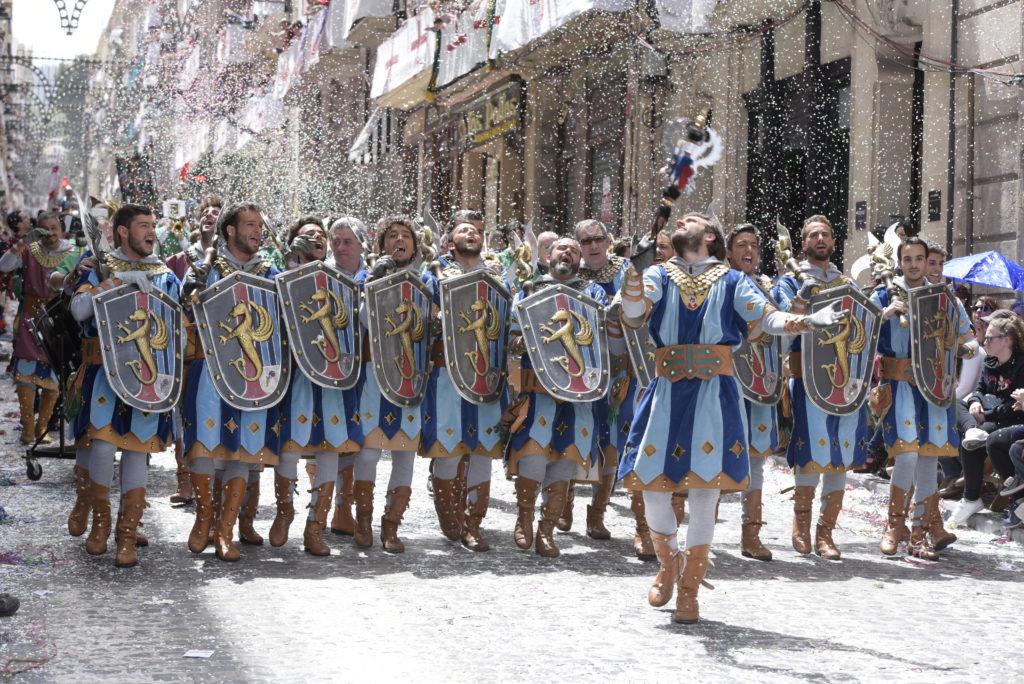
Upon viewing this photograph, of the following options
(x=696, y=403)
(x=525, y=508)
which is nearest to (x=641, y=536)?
(x=525, y=508)

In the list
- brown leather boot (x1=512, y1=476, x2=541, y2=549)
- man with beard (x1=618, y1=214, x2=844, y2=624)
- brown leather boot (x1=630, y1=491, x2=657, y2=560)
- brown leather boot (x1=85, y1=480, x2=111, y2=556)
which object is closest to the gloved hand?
man with beard (x1=618, y1=214, x2=844, y2=624)

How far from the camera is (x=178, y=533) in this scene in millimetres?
8602

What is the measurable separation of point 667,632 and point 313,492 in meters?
2.65

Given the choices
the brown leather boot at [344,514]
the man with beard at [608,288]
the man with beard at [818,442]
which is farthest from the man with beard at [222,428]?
the man with beard at [818,442]

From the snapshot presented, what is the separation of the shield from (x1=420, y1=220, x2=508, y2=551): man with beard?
238 cm

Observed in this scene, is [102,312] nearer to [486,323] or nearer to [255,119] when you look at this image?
[486,323]

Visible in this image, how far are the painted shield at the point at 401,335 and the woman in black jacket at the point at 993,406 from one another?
377cm

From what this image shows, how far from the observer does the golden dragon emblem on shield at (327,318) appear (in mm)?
8070

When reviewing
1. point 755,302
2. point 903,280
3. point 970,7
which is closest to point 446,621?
point 755,302

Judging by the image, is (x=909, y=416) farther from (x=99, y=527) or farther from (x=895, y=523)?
(x=99, y=527)

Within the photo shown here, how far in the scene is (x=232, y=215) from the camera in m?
7.86

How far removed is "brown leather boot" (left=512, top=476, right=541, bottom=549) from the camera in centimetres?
832

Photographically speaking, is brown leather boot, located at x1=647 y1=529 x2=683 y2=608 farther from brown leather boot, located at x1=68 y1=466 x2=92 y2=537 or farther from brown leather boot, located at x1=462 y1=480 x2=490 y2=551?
brown leather boot, located at x1=68 y1=466 x2=92 y2=537

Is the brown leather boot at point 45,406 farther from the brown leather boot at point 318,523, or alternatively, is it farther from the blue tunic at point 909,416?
the blue tunic at point 909,416
